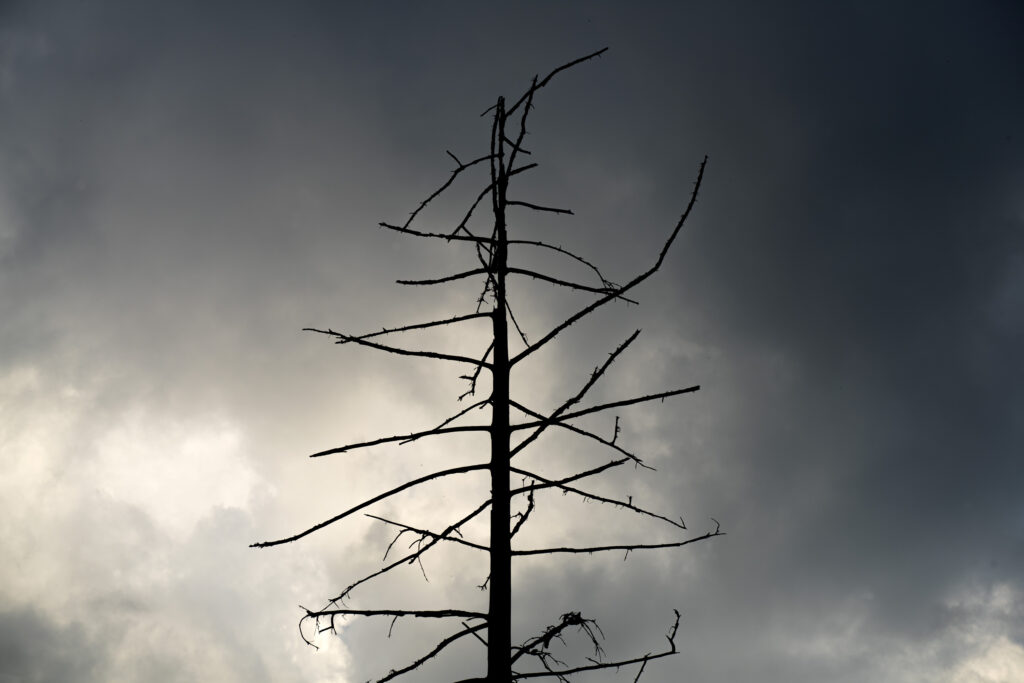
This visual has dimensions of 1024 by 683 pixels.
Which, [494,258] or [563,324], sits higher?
[494,258]

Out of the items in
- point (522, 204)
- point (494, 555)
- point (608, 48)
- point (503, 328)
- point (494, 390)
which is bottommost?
point (494, 555)

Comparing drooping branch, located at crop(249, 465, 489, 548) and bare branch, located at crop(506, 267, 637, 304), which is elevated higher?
bare branch, located at crop(506, 267, 637, 304)

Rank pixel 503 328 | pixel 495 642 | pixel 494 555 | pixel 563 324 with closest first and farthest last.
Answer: pixel 495 642, pixel 494 555, pixel 563 324, pixel 503 328

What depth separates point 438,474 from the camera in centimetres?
421

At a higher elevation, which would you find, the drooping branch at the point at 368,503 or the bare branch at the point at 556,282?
the bare branch at the point at 556,282

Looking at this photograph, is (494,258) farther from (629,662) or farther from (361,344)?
(629,662)

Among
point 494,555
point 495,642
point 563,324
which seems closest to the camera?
point 495,642

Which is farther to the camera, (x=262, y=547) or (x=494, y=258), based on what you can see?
(x=494, y=258)

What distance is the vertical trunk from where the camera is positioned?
3.73 metres

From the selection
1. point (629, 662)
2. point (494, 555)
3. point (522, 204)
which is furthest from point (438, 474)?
point (522, 204)

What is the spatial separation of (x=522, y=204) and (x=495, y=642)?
298 cm

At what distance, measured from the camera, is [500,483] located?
165 inches

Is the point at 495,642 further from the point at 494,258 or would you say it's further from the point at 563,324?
the point at 494,258

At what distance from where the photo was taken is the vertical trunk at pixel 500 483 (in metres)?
3.73
